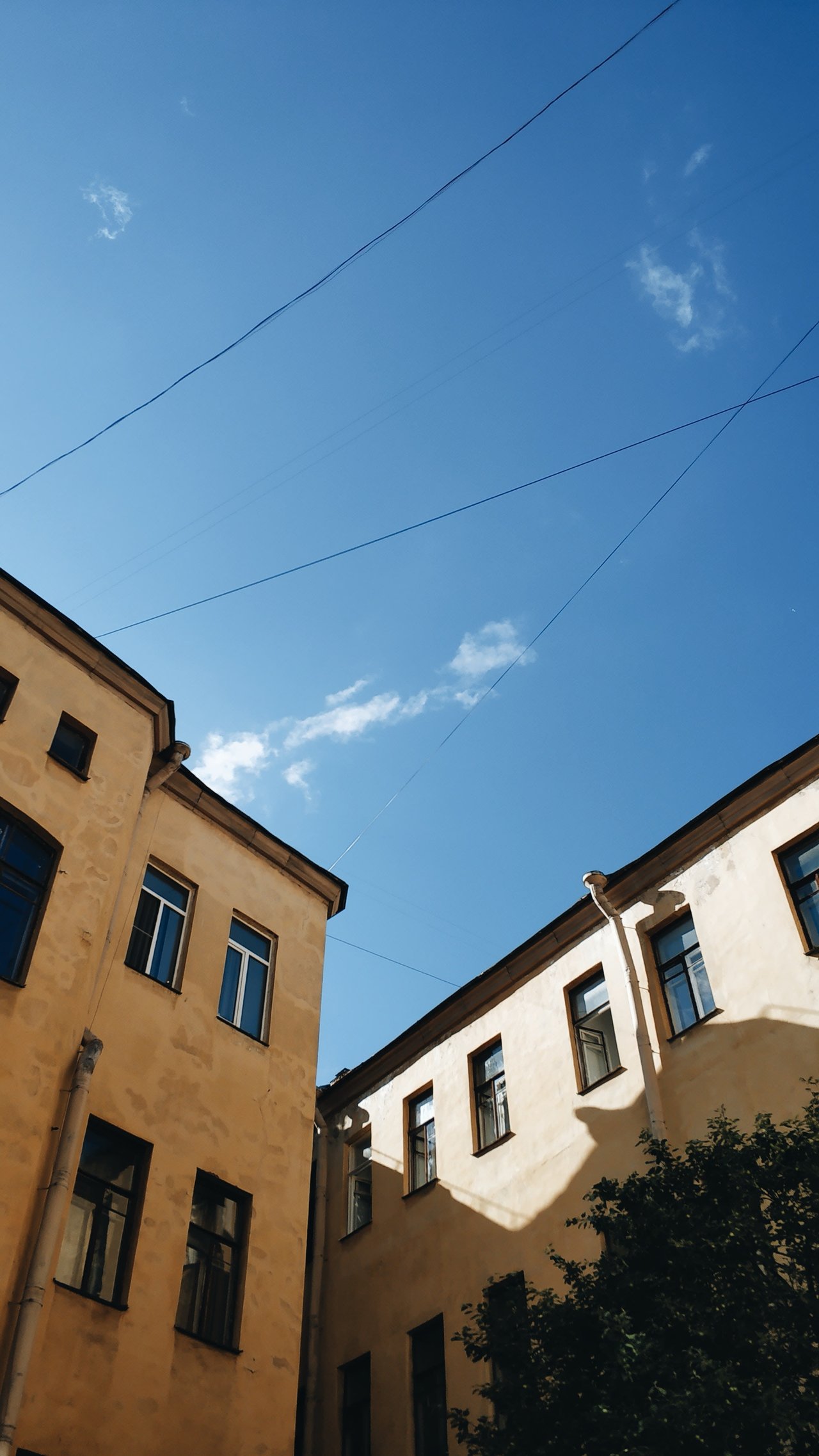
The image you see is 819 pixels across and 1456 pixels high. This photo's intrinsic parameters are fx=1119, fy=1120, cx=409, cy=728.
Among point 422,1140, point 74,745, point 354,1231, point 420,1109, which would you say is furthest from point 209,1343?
point 420,1109

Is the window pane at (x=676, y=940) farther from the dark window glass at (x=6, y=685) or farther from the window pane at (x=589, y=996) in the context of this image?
the dark window glass at (x=6, y=685)

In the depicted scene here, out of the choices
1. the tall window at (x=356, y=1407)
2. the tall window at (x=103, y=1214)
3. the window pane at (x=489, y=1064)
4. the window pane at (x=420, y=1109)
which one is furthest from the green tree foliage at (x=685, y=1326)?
the window pane at (x=420, y=1109)

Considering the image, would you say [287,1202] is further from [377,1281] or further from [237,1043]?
[377,1281]

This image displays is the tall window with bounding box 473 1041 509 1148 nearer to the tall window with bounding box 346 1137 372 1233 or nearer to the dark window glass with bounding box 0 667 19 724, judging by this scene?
the tall window with bounding box 346 1137 372 1233

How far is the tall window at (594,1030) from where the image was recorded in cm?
1795

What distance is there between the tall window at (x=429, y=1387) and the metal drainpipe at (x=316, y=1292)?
7.54ft

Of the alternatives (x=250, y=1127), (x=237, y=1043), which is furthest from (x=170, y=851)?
(x=250, y=1127)

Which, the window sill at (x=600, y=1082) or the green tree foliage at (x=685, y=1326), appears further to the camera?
the window sill at (x=600, y=1082)

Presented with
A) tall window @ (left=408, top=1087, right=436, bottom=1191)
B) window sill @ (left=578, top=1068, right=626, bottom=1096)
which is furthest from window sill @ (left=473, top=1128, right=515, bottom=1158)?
window sill @ (left=578, top=1068, right=626, bottom=1096)

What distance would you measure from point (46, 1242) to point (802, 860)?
11.2 m

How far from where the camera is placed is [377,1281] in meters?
19.9

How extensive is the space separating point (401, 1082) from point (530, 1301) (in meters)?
6.06

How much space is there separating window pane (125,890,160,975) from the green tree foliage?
6.13 metres

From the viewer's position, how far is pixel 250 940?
1680 centimetres
